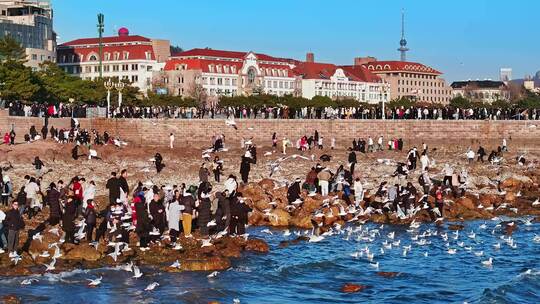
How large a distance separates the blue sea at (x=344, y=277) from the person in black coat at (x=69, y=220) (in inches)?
96.5

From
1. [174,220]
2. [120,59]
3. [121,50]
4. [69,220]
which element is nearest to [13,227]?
[69,220]

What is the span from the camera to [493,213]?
1463 inches

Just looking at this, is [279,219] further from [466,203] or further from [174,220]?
[466,203]

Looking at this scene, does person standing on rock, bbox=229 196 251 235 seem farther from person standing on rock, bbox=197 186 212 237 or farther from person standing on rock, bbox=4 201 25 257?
person standing on rock, bbox=4 201 25 257

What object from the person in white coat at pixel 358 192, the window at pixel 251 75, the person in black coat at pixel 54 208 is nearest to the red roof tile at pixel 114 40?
the window at pixel 251 75

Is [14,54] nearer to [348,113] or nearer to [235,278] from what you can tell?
[348,113]

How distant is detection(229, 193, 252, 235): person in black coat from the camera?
2783cm

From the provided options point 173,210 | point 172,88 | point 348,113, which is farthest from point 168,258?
point 172,88

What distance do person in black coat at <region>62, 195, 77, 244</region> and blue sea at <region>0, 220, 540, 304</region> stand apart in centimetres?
245

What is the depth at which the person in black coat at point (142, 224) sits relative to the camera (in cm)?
2517

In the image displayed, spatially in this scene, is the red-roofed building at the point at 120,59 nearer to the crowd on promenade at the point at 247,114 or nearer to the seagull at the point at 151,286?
the crowd on promenade at the point at 247,114

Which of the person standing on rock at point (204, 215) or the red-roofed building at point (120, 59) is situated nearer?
the person standing on rock at point (204, 215)

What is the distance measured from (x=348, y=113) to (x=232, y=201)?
38.4 meters

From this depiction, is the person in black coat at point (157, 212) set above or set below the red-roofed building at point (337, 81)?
below
